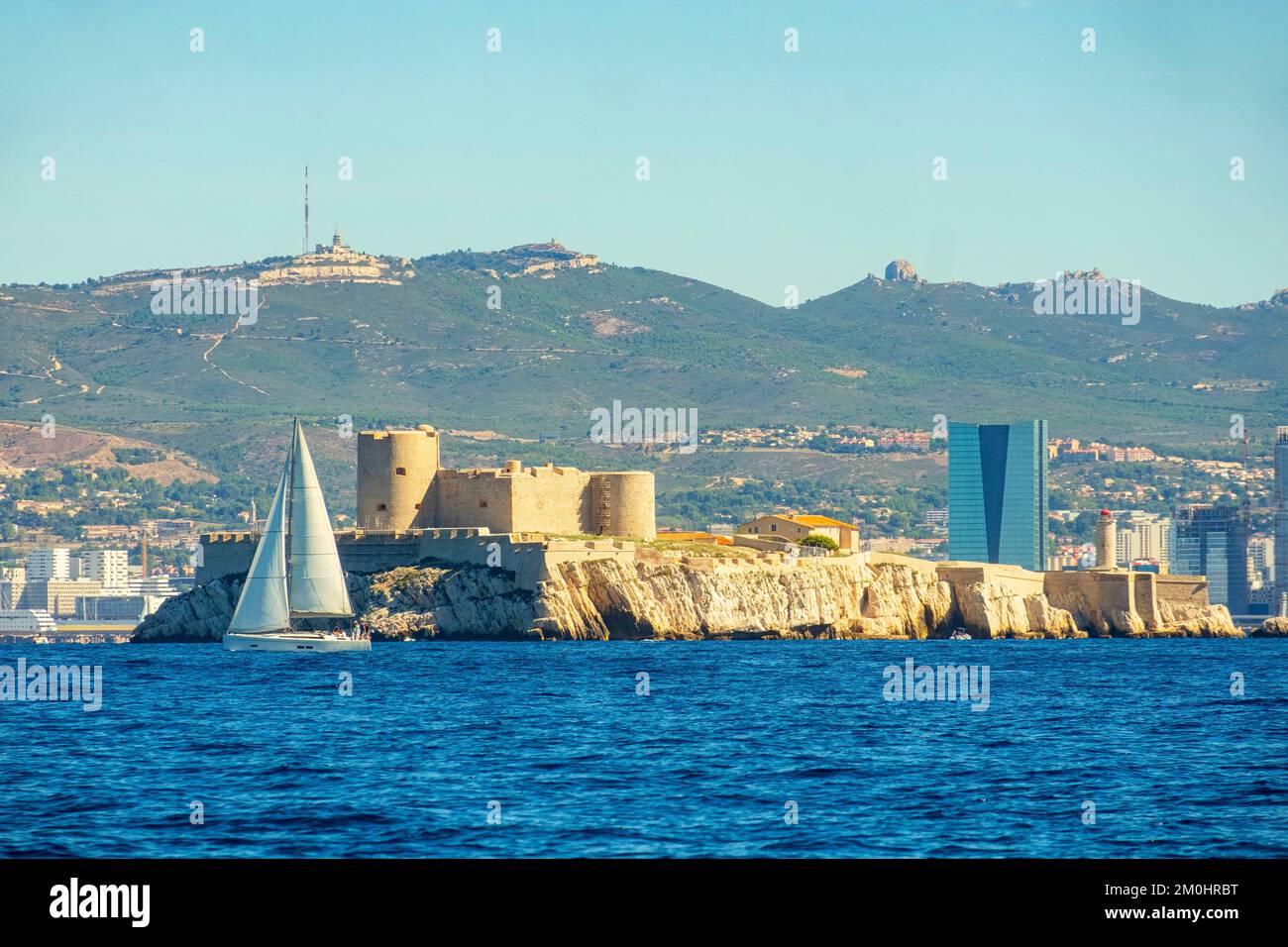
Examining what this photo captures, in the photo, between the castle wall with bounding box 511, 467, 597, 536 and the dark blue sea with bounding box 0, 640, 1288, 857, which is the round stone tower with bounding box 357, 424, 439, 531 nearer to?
the castle wall with bounding box 511, 467, 597, 536

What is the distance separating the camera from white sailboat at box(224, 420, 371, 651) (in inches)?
2825

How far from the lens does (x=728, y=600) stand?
89.4 m

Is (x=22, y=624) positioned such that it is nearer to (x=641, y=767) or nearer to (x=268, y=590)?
(x=268, y=590)

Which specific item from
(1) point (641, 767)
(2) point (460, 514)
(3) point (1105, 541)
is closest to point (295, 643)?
(2) point (460, 514)

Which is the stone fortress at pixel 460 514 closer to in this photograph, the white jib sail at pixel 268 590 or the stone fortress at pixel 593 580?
the stone fortress at pixel 593 580

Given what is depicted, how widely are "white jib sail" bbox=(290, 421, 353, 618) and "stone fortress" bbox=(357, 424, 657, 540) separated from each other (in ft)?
56.4

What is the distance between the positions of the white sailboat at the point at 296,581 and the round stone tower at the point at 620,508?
2409 centimetres

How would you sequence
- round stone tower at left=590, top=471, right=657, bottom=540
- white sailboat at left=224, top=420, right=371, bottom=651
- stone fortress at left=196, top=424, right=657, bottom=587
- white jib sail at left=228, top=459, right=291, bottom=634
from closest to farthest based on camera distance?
white jib sail at left=228, top=459, right=291, bottom=634
white sailboat at left=224, top=420, right=371, bottom=651
stone fortress at left=196, top=424, right=657, bottom=587
round stone tower at left=590, top=471, right=657, bottom=540

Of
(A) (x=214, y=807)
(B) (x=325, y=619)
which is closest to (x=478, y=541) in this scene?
(B) (x=325, y=619)

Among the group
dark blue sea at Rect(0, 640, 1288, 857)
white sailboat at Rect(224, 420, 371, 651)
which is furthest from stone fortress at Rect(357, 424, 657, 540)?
dark blue sea at Rect(0, 640, 1288, 857)

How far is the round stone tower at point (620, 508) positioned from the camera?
3789 inches
